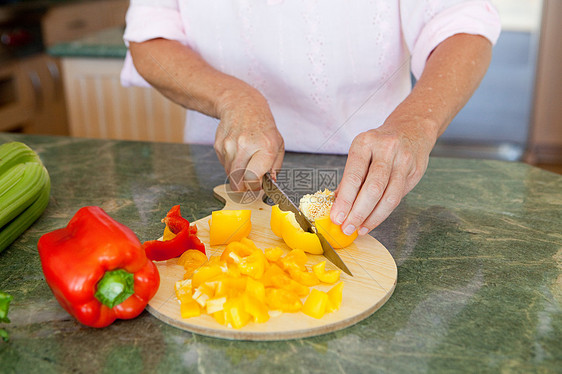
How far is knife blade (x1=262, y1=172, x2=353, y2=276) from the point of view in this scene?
3.38ft

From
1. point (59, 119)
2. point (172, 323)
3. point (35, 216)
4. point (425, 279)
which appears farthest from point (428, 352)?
point (59, 119)

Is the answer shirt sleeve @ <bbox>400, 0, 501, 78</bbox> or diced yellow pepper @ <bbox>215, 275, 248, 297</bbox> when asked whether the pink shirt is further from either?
diced yellow pepper @ <bbox>215, 275, 248, 297</bbox>

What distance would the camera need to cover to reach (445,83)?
1311 millimetres

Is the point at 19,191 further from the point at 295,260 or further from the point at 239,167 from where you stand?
the point at 295,260

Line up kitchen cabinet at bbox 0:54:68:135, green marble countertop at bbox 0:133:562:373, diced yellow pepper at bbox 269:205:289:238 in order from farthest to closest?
kitchen cabinet at bbox 0:54:68:135 < diced yellow pepper at bbox 269:205:289:238 < green marble countertop at bbox 0:133:562:373

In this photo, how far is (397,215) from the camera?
1.30 meters

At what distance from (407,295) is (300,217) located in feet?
0.90

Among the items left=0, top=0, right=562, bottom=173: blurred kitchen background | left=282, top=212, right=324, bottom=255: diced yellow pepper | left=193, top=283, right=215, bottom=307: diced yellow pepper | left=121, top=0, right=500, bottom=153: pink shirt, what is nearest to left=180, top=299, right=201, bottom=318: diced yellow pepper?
left=193, top=283, right=215, bottom=307: diced yellow pepper

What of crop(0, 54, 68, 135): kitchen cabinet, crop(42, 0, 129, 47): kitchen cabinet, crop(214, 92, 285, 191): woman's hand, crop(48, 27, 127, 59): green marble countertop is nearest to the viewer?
crop(214, 92, 285, 191): woman's hand

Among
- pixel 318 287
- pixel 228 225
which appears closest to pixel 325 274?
pixel 318 287

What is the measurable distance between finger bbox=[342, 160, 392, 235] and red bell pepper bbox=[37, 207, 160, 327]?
40cm

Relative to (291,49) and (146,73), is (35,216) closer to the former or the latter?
(146,73)

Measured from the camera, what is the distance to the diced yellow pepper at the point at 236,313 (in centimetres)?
86

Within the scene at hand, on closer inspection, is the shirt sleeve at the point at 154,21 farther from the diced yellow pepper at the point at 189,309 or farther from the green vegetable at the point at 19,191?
the diced yellow pepper at the point at 189,309
